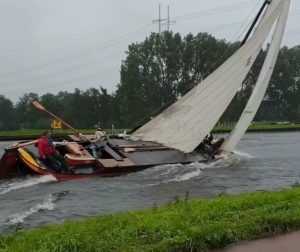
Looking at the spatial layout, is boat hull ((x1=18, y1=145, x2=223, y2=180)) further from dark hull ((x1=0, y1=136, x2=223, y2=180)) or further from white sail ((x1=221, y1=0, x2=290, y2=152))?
white sail ((x1=221, y1=0, x2=290, y2=152))

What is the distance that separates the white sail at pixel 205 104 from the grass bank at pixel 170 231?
38.5ft

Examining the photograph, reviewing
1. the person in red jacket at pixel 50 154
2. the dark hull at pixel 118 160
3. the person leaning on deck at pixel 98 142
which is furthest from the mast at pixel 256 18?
the person in red jacket at pixel 50 154

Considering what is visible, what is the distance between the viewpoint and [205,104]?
1989cm

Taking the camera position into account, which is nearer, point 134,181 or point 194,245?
point 194,245

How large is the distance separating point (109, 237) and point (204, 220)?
59.0 inches

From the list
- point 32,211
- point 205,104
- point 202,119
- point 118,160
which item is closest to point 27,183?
point 118,160

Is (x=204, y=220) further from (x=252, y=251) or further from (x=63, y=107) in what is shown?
(x=63, y=107)

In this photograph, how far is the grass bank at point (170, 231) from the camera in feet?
18.8

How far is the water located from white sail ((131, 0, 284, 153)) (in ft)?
4.99

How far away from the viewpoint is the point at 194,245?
5871mm

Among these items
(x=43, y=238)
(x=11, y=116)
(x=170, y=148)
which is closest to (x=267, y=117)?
(x=11, y=116)

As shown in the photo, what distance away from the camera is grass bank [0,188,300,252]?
574cm

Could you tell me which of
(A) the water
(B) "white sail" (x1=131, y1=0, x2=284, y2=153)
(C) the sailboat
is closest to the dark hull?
(C) the sailboat

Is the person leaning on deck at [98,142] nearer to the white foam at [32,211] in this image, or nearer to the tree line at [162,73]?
the white foam at [32,211]
